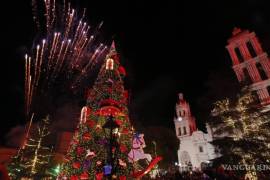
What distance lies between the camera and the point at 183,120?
51.8 metres

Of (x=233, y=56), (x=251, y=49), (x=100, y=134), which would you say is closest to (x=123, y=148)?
(x=100, y=134)

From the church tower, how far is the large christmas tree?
18.3 metres

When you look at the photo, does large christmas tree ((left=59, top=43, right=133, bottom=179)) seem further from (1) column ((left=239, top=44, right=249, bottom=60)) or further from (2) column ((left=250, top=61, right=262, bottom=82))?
(1) column ((left=239, top=44, right=249, bottom=60))

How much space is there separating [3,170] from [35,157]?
50.7 ft

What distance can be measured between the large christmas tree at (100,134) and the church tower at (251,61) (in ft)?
60.0

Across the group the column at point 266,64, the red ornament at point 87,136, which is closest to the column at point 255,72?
the column at point 266,64

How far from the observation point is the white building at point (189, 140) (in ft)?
142

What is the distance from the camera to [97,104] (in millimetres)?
12430

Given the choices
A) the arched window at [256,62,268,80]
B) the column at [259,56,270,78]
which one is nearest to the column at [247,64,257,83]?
the arched window at [256,62,268,80]

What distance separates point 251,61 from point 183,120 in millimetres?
28990

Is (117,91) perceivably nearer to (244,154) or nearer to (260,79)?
(244,154)

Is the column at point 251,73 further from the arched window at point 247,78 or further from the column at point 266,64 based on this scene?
the column at point 266,64

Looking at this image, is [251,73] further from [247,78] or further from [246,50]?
[247,78]

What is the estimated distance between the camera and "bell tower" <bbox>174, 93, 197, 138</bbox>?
5062cm
